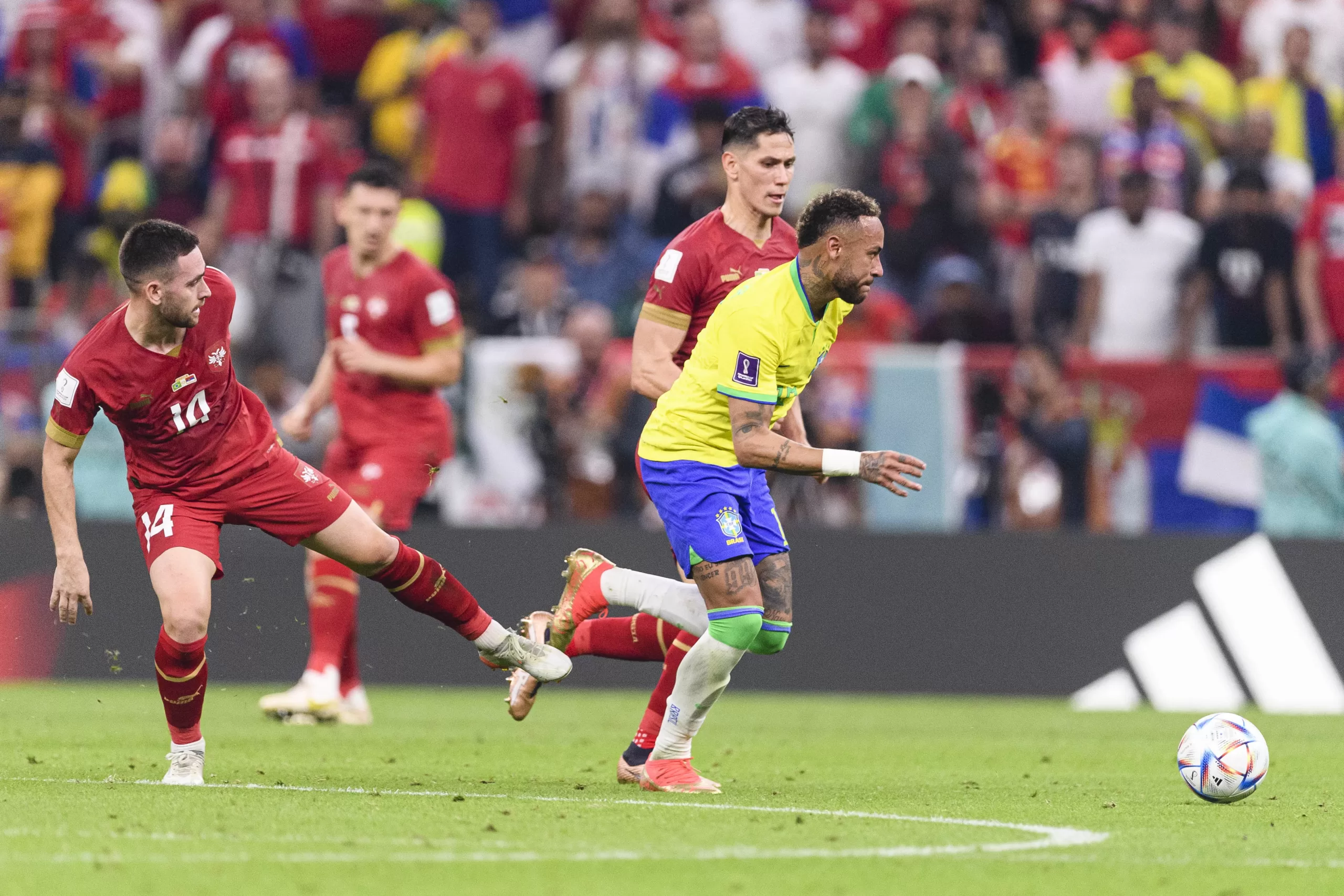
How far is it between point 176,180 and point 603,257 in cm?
402

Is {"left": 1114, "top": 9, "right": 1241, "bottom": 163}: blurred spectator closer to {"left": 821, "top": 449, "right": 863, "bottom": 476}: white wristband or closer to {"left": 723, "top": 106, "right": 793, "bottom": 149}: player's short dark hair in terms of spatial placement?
{"left": 723, "top": 106, "right": 793, "bottom": 149}: player's short dark hair

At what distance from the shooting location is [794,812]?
7.66m

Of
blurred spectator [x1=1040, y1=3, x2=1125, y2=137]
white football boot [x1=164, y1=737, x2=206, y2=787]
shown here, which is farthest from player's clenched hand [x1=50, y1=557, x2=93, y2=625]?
blurred spectator [x1=1040, y1=3, x2=1125, y2=137]

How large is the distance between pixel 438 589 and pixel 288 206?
31.9ft

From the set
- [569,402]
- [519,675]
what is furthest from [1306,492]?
[519,675]

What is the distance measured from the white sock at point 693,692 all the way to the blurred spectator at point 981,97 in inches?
411

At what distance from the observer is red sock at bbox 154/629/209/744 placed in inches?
319

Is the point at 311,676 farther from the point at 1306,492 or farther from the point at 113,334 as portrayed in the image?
the point at 1306,492

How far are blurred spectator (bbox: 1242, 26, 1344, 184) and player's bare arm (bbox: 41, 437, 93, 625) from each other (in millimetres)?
12239

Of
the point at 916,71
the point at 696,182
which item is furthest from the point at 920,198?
the point at 696,182

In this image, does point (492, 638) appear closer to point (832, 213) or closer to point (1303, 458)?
point (832, 213)

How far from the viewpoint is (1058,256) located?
16.7 metres

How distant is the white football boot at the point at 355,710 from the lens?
38.3 feet

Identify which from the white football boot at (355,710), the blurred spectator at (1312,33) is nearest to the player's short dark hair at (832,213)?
the white football boot at (355,710)
